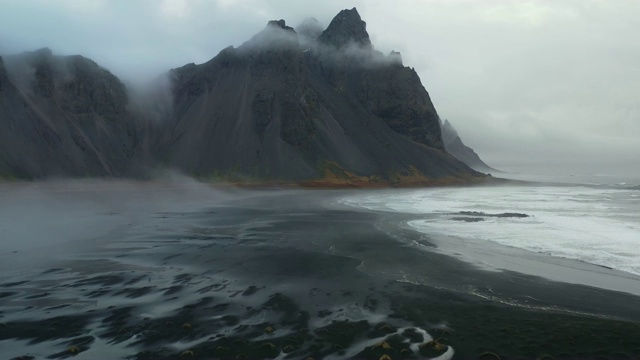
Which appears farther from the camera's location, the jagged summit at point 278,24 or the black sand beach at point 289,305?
the jagged summit at point 278,24

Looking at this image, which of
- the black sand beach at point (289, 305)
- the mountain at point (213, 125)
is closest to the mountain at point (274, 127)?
the mountain at point (213, 125)

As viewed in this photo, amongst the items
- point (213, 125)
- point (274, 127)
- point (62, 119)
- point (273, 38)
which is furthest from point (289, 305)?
point (273, 38)

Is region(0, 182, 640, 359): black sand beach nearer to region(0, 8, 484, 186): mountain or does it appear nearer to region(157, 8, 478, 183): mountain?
region(0, 8, 484, 186): mountain

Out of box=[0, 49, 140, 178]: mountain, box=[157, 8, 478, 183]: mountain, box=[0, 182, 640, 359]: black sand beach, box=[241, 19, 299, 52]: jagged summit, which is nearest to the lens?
box=[0, 182, 640, 359]: black sand beach

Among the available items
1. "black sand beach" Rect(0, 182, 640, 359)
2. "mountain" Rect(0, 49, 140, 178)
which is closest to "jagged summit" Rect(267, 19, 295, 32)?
"mountain" Rect(0, 49, 140, 178)

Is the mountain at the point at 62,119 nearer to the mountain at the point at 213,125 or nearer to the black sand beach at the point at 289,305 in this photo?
the mountain at the point at 213,125

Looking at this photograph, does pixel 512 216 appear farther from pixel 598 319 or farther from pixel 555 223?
pixel 598 319
